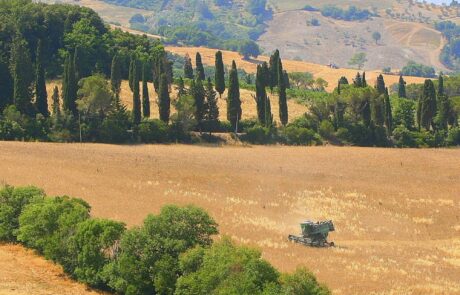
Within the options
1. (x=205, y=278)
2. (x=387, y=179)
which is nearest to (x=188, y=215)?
(x=205, y=278)

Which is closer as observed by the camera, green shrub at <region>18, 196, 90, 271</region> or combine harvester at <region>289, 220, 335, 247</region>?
green shrub at <region>18, 196, 90, 271</region>

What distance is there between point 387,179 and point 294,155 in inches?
478

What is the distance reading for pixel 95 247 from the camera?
3472 cm

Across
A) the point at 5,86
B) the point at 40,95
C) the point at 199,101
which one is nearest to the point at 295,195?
the point at 199,101

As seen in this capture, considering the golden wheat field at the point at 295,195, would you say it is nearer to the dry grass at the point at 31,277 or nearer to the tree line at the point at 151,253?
the dry grass at the point at 31,277

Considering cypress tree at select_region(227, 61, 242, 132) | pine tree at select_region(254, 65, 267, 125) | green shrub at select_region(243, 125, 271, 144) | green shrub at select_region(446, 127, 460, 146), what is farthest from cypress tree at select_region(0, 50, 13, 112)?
green shrub at select_region(446, 127, 460, 146)

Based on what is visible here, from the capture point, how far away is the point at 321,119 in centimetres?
9619

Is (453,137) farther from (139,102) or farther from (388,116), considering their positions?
(139,102)

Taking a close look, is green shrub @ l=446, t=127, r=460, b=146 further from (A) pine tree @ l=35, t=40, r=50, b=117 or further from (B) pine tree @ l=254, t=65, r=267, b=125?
(A) pine tree @ l=35, t=40, r=50, b=117

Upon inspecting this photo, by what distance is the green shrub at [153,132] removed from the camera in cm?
8031

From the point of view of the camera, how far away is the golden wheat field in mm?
39406

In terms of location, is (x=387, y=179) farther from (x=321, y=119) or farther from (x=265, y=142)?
(x=321, y=119)

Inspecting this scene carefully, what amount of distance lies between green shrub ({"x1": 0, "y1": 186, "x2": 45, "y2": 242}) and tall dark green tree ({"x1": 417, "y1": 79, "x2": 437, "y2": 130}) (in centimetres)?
7050

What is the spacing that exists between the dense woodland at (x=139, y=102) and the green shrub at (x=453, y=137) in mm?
192
